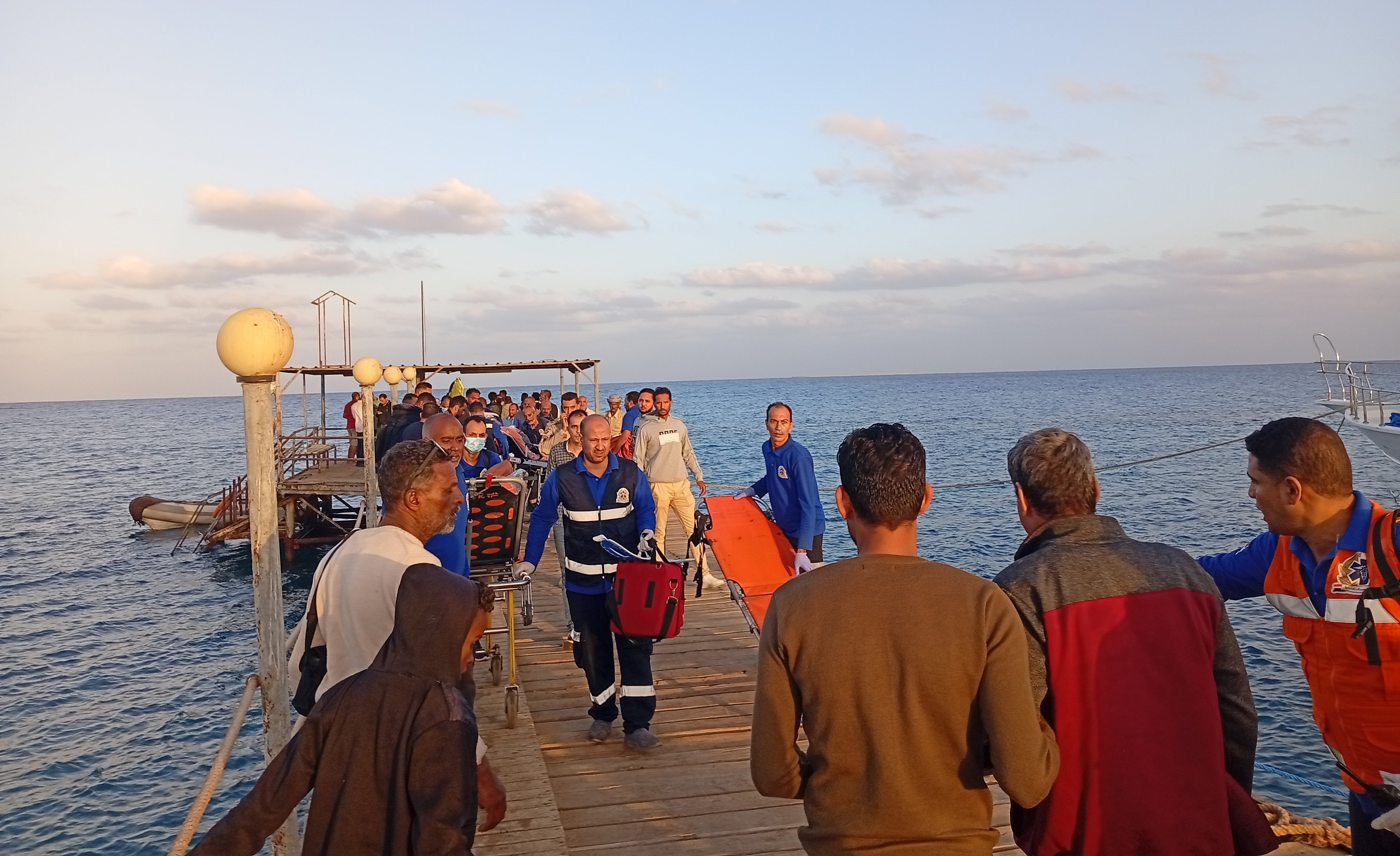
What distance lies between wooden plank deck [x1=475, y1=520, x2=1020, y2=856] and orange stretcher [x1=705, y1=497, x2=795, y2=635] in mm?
605

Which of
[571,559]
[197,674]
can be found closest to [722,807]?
[571,559]

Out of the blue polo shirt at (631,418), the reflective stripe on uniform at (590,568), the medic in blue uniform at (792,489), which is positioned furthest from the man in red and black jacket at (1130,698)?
the blue polo shirt at (631,418)

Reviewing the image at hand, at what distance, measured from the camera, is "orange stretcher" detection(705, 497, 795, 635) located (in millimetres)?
6426

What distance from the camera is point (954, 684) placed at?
1948mm

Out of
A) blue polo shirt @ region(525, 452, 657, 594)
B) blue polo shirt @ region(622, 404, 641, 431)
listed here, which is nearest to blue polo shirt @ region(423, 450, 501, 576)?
blue polo shirt @ region(525, 452, 657, 594)

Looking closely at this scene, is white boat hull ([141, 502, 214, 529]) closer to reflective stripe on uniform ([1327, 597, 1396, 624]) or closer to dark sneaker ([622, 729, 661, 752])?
dark sneaker ([622, 729, 661, 752])

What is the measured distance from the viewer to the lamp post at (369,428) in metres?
8.46

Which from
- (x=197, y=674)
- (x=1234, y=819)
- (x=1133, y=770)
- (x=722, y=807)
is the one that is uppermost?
(x=1133, y=770)

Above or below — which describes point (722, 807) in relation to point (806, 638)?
below

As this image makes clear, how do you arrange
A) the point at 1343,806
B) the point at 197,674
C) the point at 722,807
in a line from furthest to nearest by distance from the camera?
the point at 197,674 < the point at 1343,806 < the point at 722,807

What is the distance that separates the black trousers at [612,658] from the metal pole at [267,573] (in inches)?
79.9

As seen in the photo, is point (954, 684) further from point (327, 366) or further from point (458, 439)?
point (327, 366)

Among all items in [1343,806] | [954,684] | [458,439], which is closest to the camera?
[954,684]

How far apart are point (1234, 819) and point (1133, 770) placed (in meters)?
0.32
